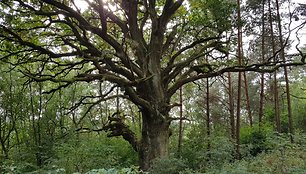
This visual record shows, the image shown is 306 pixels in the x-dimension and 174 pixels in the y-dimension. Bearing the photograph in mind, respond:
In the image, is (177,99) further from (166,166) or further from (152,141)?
(166,166)

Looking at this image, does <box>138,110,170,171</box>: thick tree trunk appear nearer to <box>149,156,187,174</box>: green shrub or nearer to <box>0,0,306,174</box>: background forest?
<box>0,0,306,174</box>: background forest

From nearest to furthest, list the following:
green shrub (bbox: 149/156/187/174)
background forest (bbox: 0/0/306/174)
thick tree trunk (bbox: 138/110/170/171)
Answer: green shrub (bbox: 149/156/187/174)
background forest (bbox: 0/0/306/174)
thick tree trunk (bbox: 138/110/170/171)

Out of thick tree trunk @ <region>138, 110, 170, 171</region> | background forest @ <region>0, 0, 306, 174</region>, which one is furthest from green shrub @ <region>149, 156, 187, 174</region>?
thick tree trunk @ <region>138, 110, 170, 171</region>

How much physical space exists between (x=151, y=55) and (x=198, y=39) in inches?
70.3

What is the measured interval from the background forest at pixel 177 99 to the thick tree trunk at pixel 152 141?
0.33 meters

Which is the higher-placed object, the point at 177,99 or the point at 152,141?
the point at 177,99

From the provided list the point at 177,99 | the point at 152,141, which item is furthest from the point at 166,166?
the point at 177,99

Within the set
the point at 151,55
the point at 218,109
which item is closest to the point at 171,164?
the point at 151,55

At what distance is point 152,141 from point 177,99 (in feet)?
46.6

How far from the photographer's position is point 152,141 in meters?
9.17

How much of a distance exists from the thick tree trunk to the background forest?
330 mm

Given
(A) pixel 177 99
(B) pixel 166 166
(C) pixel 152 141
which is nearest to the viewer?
(B) pixel 166 166

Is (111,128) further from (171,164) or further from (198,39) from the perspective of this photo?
(198,39)

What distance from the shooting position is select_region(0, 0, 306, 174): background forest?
28.1 feet
